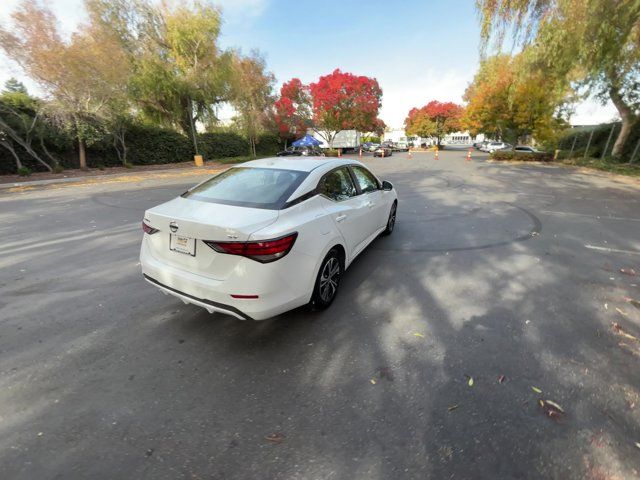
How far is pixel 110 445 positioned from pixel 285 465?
109cm

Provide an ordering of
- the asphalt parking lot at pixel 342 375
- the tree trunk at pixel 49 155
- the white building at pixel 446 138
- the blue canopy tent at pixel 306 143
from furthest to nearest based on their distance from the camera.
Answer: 1. the white building at pixel 446 138
2. the blue canopy tent at pixel 306 143
3. the tree trunk at pixel 49 155
4. the asphalt parking lot at pixel 342 375

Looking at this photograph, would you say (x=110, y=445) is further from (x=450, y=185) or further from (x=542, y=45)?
(x=542, y=45)

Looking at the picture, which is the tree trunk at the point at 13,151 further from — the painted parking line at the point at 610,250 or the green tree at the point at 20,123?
the painted parking line at the point at 610,250

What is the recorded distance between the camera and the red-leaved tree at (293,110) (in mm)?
34156

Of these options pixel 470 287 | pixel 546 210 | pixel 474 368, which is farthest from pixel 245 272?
pixel 546 210

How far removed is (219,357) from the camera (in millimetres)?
2643

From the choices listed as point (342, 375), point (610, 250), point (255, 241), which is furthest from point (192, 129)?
point (342, 375)

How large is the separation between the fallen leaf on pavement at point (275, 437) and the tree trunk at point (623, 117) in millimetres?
23579

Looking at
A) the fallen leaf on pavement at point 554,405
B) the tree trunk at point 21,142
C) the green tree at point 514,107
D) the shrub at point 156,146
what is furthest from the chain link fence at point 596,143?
the tree trunk at point 21,142

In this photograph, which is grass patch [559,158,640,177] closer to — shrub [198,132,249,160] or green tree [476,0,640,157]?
green tree [476,0,640,157]

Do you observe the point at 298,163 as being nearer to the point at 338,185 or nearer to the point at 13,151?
the point at 338,185

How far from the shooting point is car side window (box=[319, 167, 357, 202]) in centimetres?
350

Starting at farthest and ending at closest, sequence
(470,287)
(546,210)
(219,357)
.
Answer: (546,210), (470,287), (219,357)

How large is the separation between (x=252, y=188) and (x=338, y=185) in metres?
1.08
